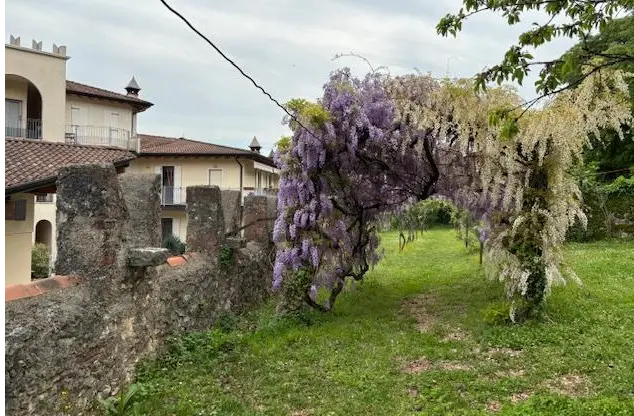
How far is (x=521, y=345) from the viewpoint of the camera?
6.20 m

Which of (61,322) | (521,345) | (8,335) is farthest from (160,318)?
(521,345)

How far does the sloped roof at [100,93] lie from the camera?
22.8m

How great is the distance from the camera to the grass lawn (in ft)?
15.4

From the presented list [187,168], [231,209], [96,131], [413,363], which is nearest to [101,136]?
[96,131]

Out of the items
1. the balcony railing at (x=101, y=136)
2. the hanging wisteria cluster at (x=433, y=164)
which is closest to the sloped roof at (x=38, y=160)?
the hanging wisteria cluster at (x=433, y=164)

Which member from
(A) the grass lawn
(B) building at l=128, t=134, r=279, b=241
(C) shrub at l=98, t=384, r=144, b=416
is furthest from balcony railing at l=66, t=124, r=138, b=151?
(C) shrub at l=98, t=384, r=144, b=416

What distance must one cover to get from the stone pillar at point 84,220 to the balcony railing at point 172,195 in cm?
2224

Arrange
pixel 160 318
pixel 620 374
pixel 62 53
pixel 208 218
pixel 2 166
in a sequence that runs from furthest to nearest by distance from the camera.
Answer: pixel 62 53 < pixel 208 218 < pixel 160 318 < pixel 620 374 < pixel 2 166

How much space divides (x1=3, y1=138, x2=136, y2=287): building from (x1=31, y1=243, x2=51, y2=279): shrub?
16.6ft

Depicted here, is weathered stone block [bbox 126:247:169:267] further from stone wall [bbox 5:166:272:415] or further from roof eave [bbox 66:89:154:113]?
roof eave [bbox 66:89:154:113]

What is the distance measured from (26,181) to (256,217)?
4043 mm

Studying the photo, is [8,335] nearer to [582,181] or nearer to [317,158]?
[317,158]

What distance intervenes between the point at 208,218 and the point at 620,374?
17.8 ft

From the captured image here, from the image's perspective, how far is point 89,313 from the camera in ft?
14.8
